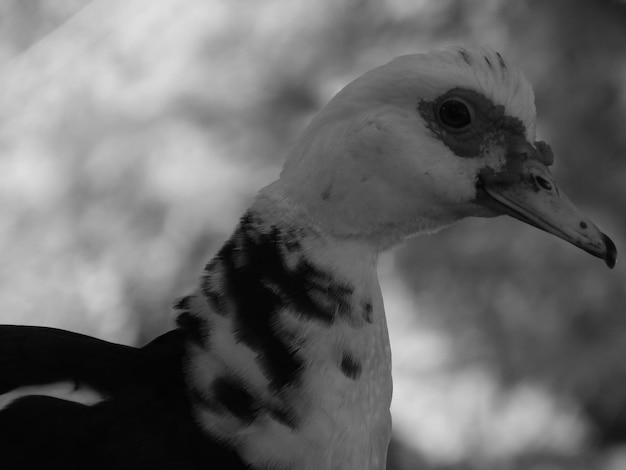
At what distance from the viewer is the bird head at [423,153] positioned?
4.13 feet

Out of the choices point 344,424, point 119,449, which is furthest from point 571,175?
point 119,449

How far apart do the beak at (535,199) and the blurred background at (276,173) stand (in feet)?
3.59

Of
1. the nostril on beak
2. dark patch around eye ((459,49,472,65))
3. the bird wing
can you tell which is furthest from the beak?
Answer: the bird wing

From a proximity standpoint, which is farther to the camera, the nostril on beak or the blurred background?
the blurred background

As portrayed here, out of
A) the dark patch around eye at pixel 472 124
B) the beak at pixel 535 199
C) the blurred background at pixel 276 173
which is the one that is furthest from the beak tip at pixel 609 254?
the blurred background at pixel 276 173

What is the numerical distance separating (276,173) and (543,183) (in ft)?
4.02

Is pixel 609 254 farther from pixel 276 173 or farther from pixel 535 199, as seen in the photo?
pixel 276 173

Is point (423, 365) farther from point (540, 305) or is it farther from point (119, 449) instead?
point (119, 449)

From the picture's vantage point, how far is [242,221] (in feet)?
4.25

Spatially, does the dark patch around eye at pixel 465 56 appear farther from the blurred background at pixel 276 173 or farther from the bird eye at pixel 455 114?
the blurred background at pixel 276 173

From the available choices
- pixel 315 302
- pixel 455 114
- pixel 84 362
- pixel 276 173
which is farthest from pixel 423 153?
pixel 276 173

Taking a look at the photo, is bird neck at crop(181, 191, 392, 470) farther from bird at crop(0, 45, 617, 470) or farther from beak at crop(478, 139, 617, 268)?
beak at crop(478, 139, 617, 268)

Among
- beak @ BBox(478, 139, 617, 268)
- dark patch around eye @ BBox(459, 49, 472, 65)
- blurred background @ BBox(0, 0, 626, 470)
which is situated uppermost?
blurred background @ BBox(0, 0, 626, 470)

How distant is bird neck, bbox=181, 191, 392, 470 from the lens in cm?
120
